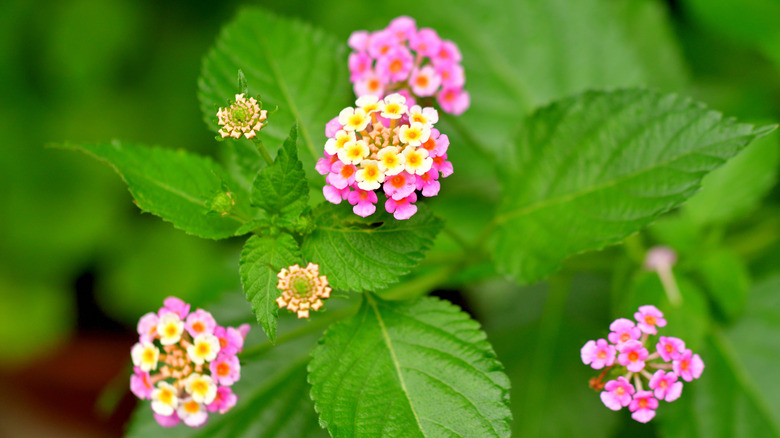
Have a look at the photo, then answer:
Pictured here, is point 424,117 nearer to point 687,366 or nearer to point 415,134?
point 415,134

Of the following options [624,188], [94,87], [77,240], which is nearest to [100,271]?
[77,240]

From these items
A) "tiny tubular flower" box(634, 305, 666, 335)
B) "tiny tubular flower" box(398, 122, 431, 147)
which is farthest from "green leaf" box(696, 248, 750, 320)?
"tiny tubular flower" box(398, 122, 431, 147)

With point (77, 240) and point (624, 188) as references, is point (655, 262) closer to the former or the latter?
point (624, 188)

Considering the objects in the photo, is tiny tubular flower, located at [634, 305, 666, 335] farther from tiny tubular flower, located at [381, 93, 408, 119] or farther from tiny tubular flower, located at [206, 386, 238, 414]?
tiny tubular flower, located at [206, 386, 238, 414]

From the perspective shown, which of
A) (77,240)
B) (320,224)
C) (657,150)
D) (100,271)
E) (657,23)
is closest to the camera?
(320,224)

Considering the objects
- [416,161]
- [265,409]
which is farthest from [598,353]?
[265,409]

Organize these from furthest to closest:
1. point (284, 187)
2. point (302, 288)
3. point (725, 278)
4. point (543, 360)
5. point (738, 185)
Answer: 1. point (543, 360)
2. point (738, 185)
3. point (725, 278)
4. point (284, 187)
5. point (302, 288)
